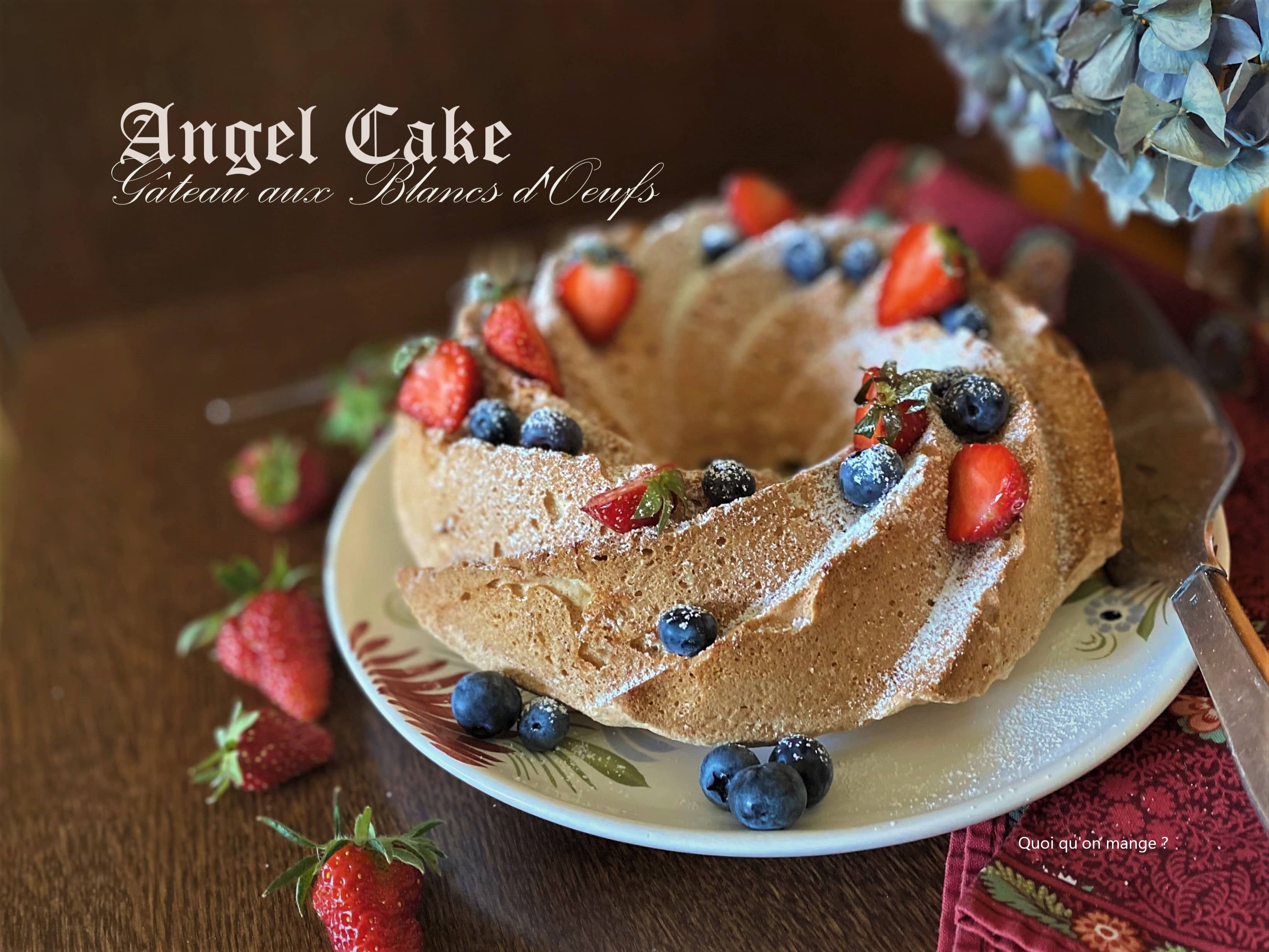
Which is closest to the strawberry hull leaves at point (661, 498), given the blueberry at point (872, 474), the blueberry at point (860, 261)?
the blueberry at point (872, 474)

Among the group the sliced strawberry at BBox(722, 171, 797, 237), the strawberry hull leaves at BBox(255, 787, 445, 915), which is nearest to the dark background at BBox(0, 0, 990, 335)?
the sliced strawberry at BBox(722, 171, 797, 237)

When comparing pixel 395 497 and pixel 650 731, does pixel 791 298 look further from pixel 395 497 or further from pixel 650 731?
pixel 650 731

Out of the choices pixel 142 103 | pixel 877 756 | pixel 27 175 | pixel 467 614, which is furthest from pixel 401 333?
pixel 877 756

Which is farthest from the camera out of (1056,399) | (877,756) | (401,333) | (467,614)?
(401,333)

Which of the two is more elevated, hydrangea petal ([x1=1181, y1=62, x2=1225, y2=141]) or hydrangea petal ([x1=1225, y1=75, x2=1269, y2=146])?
hydrangea petal ([x1=1181, y1=62, x2=1225, y2=141])

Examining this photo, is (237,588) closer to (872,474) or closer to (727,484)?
(727,484)

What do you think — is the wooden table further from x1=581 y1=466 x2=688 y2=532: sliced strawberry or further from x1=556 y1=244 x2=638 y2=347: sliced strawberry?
x1=556 y1=244 x2=638 y2=347: sliced strawberry
